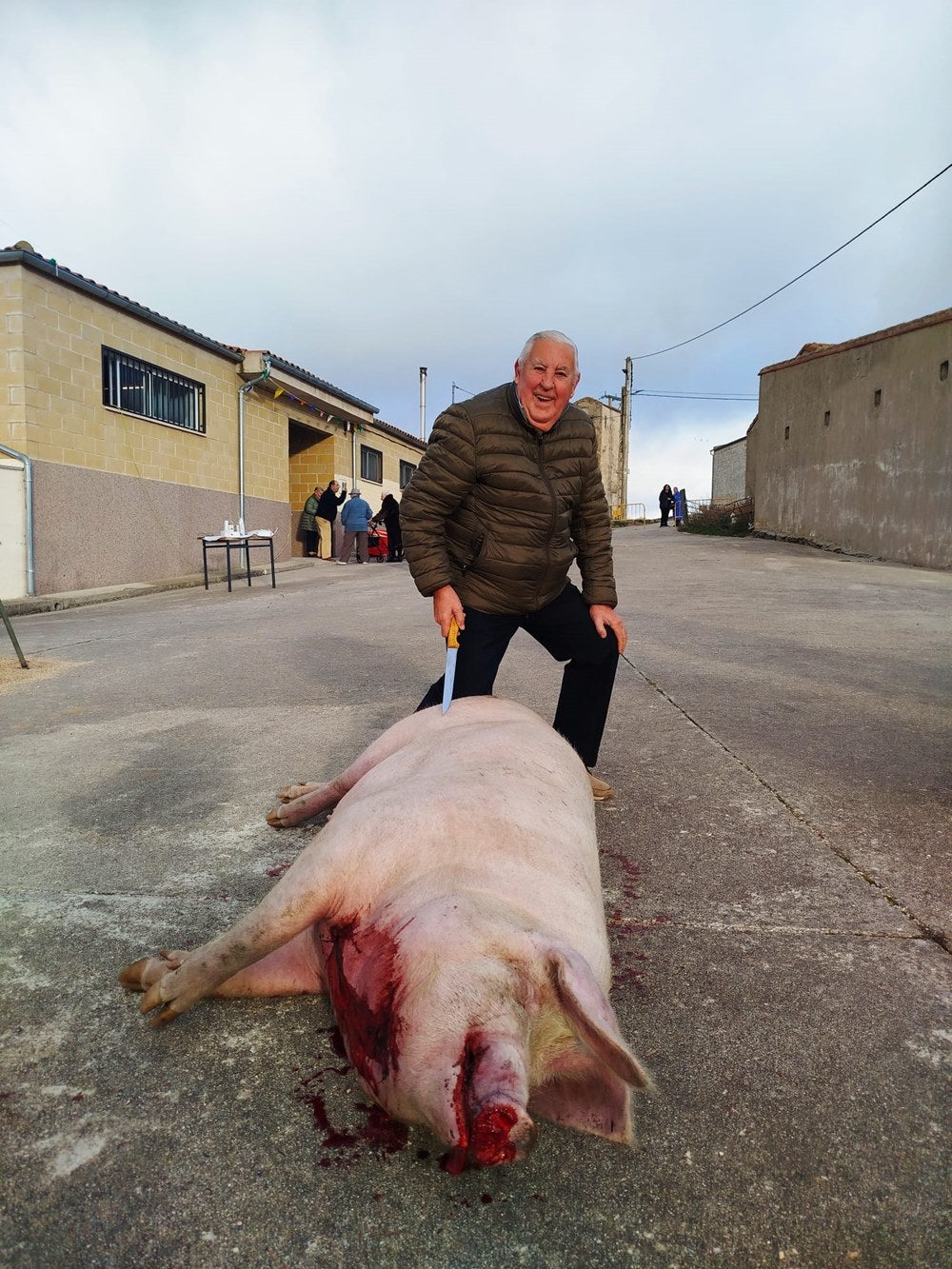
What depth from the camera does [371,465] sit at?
23750 mm

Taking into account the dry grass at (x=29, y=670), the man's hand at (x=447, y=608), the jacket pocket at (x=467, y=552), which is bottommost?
the dry grass at (x=29, y=670)

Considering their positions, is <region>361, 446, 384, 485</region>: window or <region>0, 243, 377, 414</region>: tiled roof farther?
<region>361, 446, 384, 485</region>: window

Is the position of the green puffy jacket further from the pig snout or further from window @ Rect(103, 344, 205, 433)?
window @ Rect(103, 344, 205, 433)

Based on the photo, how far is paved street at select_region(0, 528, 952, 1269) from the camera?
4.43 feet

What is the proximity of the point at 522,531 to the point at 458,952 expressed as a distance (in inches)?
74.2

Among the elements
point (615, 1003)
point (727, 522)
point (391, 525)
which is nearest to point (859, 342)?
point (727, 522)

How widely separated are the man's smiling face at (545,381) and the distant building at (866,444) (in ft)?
43.9

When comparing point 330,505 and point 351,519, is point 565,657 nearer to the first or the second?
point 351,519

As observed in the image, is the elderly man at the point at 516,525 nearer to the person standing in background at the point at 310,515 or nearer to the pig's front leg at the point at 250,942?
the pig's front leg at the point at 250,942

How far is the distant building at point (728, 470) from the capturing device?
34062 millimetres

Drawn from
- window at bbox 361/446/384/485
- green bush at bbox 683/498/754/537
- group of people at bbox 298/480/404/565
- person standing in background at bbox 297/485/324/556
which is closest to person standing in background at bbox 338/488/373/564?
group of people at bbox 298/480/404/565

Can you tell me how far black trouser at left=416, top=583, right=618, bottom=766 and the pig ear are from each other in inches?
67.0

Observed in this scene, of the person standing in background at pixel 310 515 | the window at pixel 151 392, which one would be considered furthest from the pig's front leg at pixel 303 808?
the person standing in background at pixel 310 515

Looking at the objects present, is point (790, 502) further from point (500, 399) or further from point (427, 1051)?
point (427, 1051)
